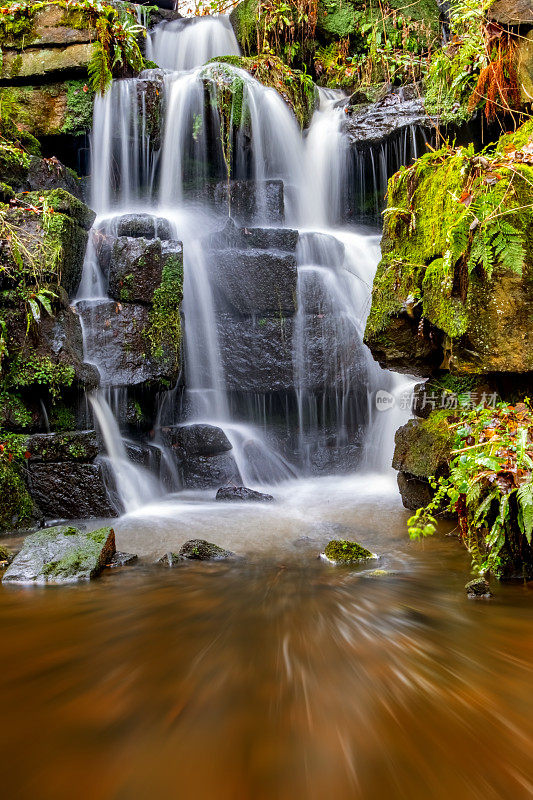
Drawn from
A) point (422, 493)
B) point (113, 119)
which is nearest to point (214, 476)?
point (422, 493)

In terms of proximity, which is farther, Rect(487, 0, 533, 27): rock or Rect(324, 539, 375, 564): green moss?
Rect(487, 0, 533, 27): rock

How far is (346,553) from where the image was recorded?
163 inches

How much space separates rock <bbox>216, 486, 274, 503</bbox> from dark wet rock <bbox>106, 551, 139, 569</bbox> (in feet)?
8.63

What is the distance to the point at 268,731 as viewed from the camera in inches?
68.0

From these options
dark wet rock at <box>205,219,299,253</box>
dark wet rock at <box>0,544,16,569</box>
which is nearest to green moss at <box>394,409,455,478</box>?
dark wet rock at <box>0,544,16,569</box>

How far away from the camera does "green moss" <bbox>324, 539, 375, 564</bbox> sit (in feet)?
13.5

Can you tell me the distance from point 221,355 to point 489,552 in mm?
6387

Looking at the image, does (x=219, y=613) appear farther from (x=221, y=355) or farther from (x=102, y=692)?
(x=221, y=355)

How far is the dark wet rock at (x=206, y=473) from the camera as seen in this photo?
7.75 meters

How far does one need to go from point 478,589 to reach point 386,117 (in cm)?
1088

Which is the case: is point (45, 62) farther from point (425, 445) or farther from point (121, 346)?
point (425, 445)

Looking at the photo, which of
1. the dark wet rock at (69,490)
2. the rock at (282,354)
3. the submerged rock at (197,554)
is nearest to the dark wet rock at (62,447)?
the dark wet rock at (69,490)

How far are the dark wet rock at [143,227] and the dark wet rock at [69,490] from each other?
446 centimetres

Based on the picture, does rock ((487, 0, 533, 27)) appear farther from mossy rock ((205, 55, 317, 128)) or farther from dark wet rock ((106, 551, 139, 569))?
mossy rock ((205, 55, 317, 128))
